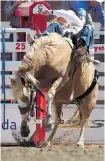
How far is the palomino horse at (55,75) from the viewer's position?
22.6 feet

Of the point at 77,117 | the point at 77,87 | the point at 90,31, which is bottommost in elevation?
the point at 77,117

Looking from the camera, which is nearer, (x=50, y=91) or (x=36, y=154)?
(x=36, y=154)

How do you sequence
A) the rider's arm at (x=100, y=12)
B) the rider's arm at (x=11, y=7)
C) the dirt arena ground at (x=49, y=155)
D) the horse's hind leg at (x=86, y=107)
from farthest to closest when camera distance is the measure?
1. the rider's arm at (x=100, y=12)
2. the rider's arm at (x=11, y=7)
3. the horse's hind leg at (x=86, y=107)
4. the dirt arena ground at (x=49, y=155)

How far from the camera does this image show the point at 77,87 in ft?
27.1

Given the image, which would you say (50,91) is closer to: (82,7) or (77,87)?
(77,87)

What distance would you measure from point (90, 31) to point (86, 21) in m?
0.23

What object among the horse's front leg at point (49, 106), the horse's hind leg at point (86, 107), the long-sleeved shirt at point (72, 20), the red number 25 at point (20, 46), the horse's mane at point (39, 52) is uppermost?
the long-sleeved shirt at point (72, 20)

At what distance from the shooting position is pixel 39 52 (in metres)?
7.15

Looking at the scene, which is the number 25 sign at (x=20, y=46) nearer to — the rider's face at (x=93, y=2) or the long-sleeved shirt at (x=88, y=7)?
the long-sleeved shirt at (x=88, y=7)

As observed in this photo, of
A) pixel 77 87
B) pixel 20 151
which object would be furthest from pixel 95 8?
pixel 20 151

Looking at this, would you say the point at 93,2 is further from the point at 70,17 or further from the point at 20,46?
the point at 20,46

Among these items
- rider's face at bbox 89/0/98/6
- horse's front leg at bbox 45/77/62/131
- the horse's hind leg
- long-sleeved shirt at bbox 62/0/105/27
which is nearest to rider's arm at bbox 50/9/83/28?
long-sleeved shirt at bbox 62/0/105/27

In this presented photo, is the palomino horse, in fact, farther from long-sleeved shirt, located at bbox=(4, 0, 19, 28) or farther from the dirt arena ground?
long-sleeved shirt, located at bbox=(4, 0, 19, 28)

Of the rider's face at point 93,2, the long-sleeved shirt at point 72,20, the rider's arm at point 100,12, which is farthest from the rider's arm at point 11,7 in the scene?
the rider's arm at point 100,12
